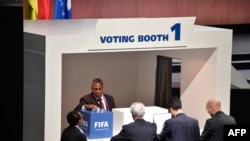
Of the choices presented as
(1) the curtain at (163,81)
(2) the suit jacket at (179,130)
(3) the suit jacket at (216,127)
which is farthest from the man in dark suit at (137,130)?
(1) the curtain at (163,81)

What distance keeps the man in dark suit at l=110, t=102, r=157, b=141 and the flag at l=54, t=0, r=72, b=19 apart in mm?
3968

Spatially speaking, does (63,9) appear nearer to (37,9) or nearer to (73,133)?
(37,9)

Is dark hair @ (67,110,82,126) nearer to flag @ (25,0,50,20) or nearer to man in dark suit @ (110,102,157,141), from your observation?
man in dark suit @ (110,102,157,141)

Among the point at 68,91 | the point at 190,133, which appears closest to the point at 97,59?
the point at 68,91

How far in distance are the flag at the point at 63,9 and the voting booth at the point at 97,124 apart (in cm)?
303

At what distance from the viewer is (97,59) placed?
35.2 ft

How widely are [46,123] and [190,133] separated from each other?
1.67 metres

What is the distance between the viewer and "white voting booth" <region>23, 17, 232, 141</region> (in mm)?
8766

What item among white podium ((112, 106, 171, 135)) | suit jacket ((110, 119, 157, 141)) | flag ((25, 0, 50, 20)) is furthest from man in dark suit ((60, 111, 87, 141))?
flag ((25, 0, 50, 20))

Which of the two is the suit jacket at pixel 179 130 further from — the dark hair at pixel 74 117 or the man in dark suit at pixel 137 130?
the dark hair at pixel 74 117

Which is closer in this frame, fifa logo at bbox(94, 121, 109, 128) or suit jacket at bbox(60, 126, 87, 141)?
suit jacket at bbox(60, 126, 87, 141)

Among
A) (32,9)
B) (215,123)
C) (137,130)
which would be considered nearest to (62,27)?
(32,9)
